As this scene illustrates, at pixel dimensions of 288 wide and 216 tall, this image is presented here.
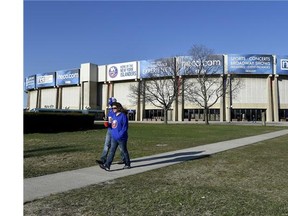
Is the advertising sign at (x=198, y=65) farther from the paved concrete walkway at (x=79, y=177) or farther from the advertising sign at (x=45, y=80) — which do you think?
the advertising sign at (x=45, y=80)

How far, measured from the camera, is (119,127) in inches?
336

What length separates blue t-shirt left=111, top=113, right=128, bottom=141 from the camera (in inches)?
334

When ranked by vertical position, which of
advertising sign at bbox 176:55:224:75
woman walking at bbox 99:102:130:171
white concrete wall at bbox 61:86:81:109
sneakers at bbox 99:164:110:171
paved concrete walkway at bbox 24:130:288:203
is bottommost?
paved concrete walkway at bbox 24:130:288:203

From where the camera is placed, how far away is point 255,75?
6950 centimetres

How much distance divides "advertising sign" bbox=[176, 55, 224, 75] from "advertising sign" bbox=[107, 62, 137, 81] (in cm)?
1808

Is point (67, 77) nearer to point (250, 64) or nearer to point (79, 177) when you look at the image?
point (250, 64)

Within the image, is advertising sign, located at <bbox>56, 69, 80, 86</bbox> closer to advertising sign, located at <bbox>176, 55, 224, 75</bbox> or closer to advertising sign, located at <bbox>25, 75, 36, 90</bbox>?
advertising sign, located at <bbox>25, 75, 36, 90</bbox>

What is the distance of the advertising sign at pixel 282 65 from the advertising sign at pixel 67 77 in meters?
47.2

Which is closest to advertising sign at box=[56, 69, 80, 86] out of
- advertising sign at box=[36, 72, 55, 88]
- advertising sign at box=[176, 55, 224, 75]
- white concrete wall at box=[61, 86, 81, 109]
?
white concrete wall at box=[61, 86, 81, 109]

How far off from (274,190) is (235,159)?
13.6 ft

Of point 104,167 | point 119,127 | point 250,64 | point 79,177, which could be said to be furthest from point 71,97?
point 79,177

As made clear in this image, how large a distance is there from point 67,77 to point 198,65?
46063 mm

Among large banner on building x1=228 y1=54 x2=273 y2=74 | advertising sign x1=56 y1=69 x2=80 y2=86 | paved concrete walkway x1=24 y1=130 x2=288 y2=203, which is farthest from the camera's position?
advertising sign x1=56 y1=69 x2=80 y2=86
